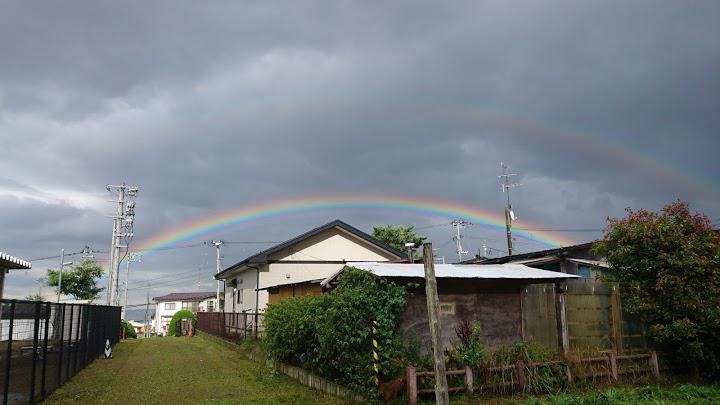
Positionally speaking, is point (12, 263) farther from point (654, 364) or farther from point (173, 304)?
point (173, 304)

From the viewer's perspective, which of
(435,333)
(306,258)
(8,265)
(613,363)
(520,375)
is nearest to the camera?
(435,333)

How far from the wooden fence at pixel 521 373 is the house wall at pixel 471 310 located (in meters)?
1.63

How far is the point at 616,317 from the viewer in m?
13.4

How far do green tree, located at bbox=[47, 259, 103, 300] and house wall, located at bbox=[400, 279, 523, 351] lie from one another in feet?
163

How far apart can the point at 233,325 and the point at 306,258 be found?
500 centimetres

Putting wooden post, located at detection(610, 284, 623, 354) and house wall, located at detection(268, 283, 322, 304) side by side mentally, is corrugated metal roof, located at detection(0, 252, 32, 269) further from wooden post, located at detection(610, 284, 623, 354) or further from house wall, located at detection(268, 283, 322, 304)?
wooden post, located at detection(610, 284, 623, 354)

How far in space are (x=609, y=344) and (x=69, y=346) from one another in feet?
44.4

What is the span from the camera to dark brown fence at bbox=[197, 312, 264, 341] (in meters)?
21.0

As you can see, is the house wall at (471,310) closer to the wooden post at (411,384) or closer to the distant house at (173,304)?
the wooden post at (411,384)

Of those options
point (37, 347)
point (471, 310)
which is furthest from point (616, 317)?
point (37, 347)

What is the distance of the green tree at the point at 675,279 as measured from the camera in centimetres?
1230

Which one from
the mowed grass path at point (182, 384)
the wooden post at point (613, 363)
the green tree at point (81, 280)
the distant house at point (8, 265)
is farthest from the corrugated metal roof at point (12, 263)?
the green tree at point (81, 280)

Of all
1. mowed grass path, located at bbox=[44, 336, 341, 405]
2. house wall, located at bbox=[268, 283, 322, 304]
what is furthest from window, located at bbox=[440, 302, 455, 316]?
house wall, located at bbox=[268, 283, 322, 304]

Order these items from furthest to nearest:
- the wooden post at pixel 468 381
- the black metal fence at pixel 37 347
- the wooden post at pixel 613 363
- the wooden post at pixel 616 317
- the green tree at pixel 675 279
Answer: the wooden post at pixel 616 317 → the green tree at pixel 675 279 → the wooden post at pixel 613 363 → the wooden post at pixel 468 381 → the black metal fence at pixel 37 347
